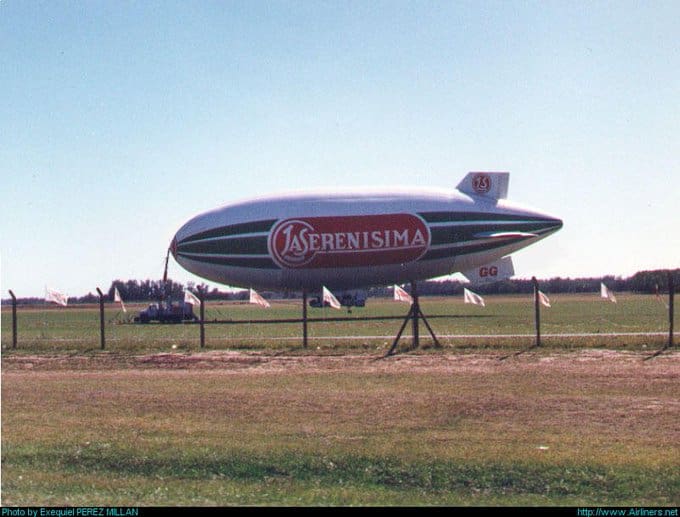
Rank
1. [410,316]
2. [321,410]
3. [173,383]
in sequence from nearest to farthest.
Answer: [321,410] < [173,383] < [410,316]

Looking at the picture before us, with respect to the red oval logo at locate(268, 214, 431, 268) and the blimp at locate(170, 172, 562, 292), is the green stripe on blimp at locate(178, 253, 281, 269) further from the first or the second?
the red oval logo at locate(268, 214, 431, 268)

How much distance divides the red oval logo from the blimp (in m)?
0.03

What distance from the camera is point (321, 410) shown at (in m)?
11.8

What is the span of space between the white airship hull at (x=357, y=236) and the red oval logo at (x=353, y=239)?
3 centimetres

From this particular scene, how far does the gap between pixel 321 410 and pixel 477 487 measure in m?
4.56

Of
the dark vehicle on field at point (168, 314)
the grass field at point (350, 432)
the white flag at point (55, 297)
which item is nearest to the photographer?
the grass field at point (350, 432)

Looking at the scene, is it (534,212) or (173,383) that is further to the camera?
(534,212)

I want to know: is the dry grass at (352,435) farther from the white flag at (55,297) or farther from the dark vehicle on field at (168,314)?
the dark vehicle on field at (168,314)

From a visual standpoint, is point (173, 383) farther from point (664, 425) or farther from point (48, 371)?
point (664, 425)

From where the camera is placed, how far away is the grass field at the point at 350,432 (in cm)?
736

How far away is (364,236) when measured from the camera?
A: 26891mm

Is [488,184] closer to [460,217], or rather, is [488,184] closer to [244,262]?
[460,217]

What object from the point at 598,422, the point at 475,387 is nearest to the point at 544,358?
the point at 475,387

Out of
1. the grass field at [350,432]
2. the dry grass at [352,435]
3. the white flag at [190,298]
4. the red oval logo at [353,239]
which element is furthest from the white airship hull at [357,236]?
the dry grass at [352,435]
